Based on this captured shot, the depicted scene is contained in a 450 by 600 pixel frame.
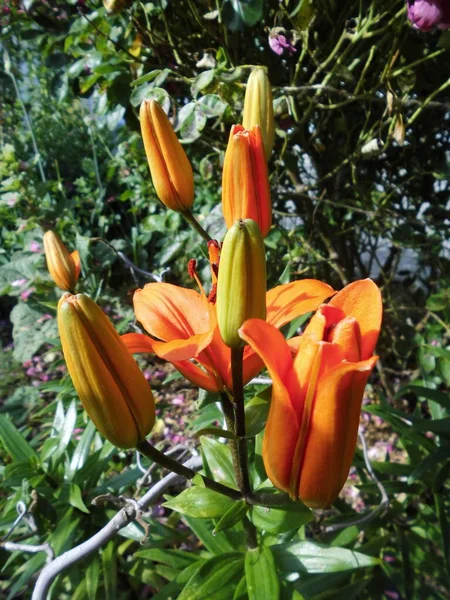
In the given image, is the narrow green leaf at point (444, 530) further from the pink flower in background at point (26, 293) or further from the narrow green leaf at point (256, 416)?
the pink flower in background at point (26, 293)

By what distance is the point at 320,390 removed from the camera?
26 centimetres

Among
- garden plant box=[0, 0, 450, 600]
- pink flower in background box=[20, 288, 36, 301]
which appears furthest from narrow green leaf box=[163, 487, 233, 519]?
pink flower in background box=[20, 288, 36, 301]

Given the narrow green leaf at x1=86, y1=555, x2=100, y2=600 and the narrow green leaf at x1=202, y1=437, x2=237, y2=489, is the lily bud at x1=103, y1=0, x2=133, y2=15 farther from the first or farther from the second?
the narrow green leaf at x1=86, y1=555, x2=100, y2=600

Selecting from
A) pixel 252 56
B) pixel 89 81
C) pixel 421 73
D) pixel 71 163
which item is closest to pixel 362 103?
pixel 421 73

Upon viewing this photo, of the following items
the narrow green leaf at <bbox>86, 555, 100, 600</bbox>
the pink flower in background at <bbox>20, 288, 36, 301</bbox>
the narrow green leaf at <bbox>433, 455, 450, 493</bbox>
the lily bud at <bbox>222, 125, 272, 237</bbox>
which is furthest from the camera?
the pink flower in background at <bbox>20, 288, 36, 301</bbox>

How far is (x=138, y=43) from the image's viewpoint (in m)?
1.01

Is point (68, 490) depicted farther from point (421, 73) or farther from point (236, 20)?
point (421, 73)

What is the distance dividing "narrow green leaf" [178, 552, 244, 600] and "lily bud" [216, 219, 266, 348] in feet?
1.21

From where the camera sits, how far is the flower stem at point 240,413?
1.07ft

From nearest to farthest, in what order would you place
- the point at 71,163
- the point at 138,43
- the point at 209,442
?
the point at 209,442 → the point at 138,43 → the point at 71,163

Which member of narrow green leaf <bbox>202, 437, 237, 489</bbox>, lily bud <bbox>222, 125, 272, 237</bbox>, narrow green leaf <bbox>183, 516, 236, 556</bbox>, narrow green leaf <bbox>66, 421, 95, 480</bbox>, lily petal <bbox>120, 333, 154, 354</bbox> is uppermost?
lily bud <bbox>222, 125, 272, 237</bbox>

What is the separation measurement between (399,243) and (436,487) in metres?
0.65

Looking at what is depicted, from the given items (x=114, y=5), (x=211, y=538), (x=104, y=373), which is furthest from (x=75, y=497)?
(x=114, y=5)

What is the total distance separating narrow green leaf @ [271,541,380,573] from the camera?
55 centimetres
